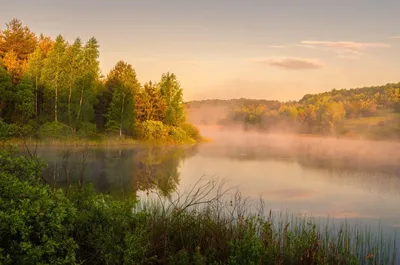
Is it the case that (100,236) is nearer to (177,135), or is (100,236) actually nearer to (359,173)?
(359,173)

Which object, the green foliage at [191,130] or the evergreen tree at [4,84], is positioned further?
the green foliage at [191,130]

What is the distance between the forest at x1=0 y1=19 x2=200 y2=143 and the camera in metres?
51.3

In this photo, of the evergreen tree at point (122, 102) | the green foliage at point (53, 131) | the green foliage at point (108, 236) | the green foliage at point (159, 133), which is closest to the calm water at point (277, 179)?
the green foliage at point (53, 131)

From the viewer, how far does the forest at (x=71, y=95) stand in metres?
51.3

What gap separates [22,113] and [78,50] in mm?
11952

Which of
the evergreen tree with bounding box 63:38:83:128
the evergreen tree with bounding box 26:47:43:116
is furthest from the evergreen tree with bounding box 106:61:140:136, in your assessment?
the evergreen tree with bounding box 26:47:43:116

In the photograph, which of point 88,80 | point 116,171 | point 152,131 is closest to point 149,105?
point 152,131

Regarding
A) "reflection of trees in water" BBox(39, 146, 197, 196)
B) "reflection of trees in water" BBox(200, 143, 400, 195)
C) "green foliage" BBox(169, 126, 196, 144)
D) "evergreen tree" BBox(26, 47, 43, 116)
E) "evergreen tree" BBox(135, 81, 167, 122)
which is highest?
"evergreen tree" BBox(26, 47, 43, 116)

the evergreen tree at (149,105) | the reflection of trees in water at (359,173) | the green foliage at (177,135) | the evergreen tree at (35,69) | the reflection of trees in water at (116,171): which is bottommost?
the reflection of trees in water at (359,173)

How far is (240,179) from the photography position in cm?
3334

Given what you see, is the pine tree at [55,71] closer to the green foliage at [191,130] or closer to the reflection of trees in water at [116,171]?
the reflection of trees in water at [116,171]

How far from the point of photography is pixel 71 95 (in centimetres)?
5578

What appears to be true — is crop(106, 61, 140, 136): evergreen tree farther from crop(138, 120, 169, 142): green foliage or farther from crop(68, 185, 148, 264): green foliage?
crop(68, 185, 148, 264): green foliage

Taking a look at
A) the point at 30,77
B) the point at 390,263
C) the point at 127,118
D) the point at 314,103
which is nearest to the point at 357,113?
the point at 314,103
